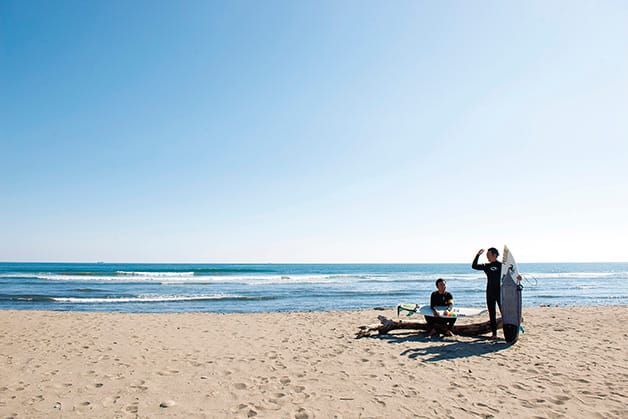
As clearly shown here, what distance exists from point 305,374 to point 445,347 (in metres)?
3.13

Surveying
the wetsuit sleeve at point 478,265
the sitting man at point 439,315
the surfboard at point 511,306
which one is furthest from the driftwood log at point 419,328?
the wetsuit sleeve at point 478,265

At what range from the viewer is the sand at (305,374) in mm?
4246

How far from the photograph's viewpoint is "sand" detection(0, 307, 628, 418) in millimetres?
4246

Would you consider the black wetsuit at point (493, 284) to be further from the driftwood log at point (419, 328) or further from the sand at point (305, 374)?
the sand at point (305, 374)

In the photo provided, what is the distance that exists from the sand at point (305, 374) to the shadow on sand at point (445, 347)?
0.07 ft

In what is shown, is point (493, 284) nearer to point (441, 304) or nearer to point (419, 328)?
point (441, 304)

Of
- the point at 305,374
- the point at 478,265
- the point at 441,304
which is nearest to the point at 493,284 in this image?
the point at 478,265

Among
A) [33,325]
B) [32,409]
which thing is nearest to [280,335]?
[32,409]

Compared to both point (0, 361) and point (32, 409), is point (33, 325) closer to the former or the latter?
point (0, 361)

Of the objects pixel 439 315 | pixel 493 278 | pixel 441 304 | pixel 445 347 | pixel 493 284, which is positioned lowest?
pixel 445 347

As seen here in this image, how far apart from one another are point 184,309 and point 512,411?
602 inches

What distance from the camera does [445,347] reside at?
7.30m

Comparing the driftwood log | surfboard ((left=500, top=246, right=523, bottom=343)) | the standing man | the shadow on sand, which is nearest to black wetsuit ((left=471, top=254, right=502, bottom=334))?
the standing man

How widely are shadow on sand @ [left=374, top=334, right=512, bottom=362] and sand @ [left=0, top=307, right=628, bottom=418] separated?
2cm
